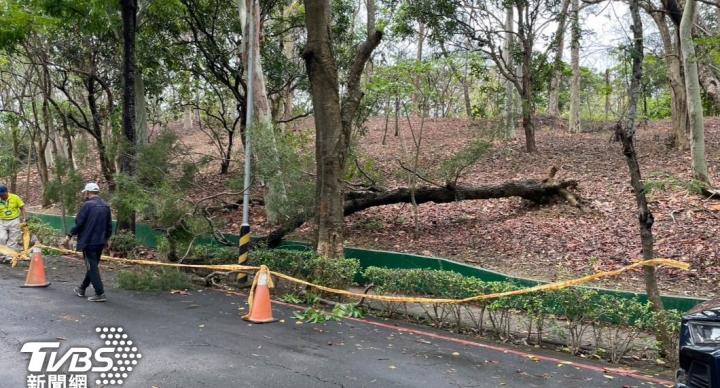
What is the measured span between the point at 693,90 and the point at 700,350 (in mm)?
10980

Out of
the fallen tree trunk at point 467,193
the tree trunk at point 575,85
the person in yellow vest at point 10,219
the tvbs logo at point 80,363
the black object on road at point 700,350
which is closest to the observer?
the black object on road at point 700,350

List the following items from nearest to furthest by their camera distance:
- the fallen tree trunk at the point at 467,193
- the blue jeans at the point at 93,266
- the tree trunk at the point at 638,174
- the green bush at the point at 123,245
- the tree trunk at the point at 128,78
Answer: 1. the tree trunk at the point at 638,174
2. the blue jeans at the point at 93,266
3. the green bush at the point at 123,245
4. the tree trunk at the point at 128,78
5. the fallen tree trunk at the point at 467,193

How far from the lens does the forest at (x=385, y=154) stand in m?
10.6

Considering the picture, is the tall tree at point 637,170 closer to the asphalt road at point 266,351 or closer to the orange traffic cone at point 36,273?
the asphalt road at point 266,351

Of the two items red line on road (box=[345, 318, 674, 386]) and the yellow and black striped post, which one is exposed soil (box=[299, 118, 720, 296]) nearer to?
red line on road (box=[345, 318, 674, 386])

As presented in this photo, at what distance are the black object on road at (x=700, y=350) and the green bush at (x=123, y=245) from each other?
12365mm

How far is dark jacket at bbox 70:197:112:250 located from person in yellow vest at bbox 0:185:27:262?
439 cm

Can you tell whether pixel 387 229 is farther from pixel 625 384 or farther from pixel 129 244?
pixel 625 384

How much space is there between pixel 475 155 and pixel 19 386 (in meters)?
11.0

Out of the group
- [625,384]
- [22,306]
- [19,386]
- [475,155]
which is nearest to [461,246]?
[475,155]

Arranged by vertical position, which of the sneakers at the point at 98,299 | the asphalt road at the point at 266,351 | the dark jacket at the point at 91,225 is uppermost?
the dark jacket at the point at 91,225

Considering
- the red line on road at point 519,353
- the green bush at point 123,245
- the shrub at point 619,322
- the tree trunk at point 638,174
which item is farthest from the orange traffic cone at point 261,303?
the green bush at point 123,245

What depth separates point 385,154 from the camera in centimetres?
2595

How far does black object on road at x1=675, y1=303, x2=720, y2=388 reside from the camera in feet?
12.5
